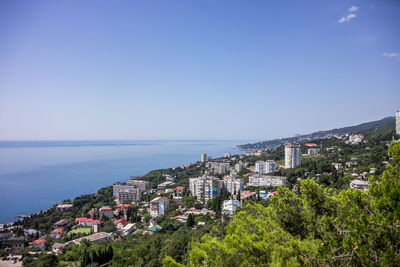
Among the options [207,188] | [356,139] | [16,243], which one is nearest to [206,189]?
[207,188]

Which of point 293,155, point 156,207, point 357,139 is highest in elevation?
point 357,139

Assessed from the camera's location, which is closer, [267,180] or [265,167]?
[267,180]

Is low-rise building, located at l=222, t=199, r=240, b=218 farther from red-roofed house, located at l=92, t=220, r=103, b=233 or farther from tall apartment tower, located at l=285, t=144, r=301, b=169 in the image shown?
tall apartment tower, located at l=285, t=144, r=301, b=169

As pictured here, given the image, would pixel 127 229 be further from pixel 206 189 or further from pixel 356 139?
pixel 356 139

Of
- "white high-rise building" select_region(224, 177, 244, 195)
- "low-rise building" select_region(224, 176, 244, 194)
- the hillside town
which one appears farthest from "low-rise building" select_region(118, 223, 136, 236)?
"white high-rise building" select_region(224, 177, 244, 195)

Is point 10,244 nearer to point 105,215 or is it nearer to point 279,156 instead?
point 105,215

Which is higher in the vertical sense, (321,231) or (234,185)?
(321,231)

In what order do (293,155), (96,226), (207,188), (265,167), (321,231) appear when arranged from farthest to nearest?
1. (265,167)
2. (293,155)
3. (207,188)
4. (96,226)
5. (321,231)
